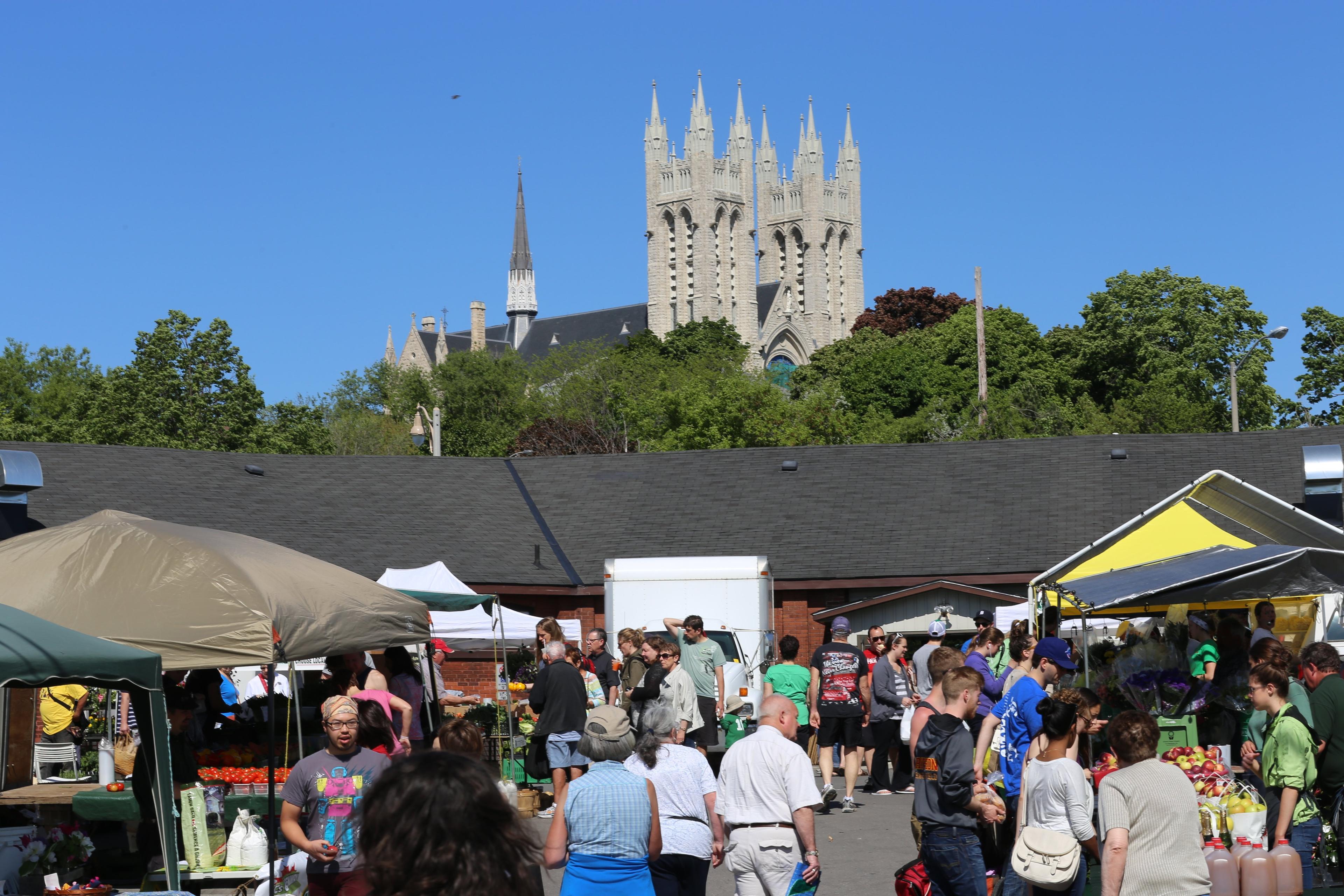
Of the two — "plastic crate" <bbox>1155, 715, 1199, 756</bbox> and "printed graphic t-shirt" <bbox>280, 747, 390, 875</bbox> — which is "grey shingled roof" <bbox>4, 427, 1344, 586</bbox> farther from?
"printed graphic t-shirt" <bbox>280, 747, 390, 875</bbox>

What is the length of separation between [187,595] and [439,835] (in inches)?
316

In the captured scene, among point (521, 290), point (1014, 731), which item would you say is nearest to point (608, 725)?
point (1014, 731)

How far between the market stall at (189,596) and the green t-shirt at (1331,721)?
659 cm

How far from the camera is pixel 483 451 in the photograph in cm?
8675

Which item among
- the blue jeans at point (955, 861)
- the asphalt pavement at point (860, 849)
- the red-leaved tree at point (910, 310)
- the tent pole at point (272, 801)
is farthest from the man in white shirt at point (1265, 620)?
the red-leaved tree at point (910, 310)

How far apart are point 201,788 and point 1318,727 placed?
7.27 metres

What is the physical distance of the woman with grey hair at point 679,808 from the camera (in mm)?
7438

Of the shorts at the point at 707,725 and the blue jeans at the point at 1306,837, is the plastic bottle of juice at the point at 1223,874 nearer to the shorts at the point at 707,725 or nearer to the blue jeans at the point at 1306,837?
the blue jeans at the point at 1306,837

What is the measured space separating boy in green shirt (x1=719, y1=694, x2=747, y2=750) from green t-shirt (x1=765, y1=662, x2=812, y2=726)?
11.3 ft

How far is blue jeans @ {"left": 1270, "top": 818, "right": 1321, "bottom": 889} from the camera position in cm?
893

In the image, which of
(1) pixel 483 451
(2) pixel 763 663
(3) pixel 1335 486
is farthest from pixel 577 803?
(1) pixel 483 451

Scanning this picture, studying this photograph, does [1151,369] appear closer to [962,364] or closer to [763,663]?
[962,364]

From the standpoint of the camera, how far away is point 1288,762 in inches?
337

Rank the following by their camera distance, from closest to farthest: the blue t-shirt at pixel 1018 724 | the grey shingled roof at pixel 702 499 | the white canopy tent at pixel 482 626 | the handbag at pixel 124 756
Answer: the blue t-shirt at pixel 1018 724 → the handbag at pixel 124 756 → the white canopy tent at pixel 482 626 → the grey shingled roof at pixel 702 499
